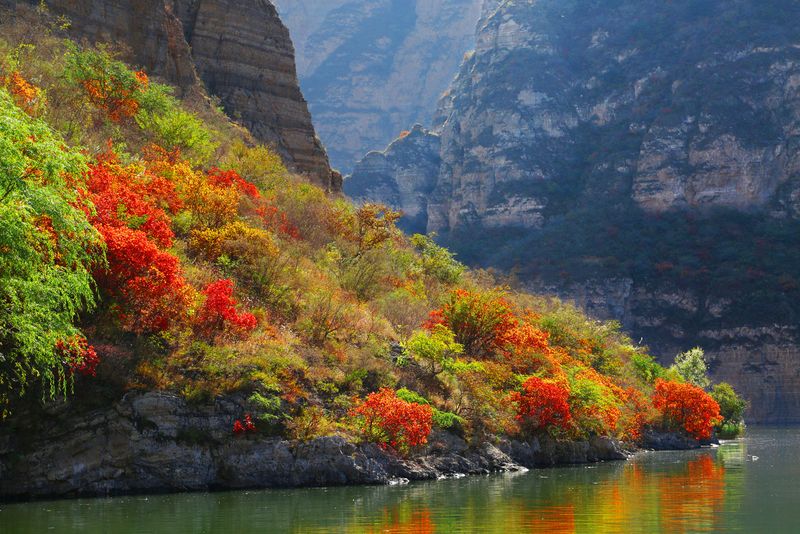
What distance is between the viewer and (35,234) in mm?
15883

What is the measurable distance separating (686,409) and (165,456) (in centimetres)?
3373

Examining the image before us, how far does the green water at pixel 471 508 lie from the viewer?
15.7 meters

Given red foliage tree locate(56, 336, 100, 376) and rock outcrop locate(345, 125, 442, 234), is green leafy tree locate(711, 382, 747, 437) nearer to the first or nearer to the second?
red foliage tree locate(56, 336, 100, 376)

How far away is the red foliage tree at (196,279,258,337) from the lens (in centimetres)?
2558

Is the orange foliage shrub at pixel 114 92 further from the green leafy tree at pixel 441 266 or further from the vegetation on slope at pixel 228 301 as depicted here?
the green leafy tree at pixel 441 266

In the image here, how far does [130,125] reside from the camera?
133 feet

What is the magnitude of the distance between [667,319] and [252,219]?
104763 mm

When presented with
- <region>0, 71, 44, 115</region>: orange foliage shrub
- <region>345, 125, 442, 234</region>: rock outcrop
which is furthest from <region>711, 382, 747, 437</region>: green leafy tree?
<region>345, 125, 442, 234</region>: rock outcrop

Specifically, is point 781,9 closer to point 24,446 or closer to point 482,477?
point 482,477

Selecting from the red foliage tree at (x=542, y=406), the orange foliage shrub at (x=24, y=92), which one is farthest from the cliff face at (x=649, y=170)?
the orange foliage shrub at (x=24, y=92)

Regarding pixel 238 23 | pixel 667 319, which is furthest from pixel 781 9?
pixel 238 23

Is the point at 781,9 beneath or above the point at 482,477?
above

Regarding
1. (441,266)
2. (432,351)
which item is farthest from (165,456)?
(441,266)

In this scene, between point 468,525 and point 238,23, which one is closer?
point 468,525
